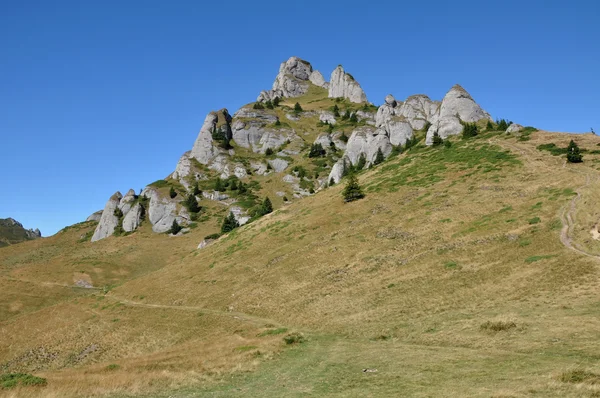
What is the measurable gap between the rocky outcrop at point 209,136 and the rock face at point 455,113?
92071mm

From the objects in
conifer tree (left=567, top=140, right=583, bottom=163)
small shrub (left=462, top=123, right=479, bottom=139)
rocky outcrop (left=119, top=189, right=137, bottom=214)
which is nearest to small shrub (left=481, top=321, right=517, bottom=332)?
conifer tree (left=567, top=140, right=583, bottom=163)

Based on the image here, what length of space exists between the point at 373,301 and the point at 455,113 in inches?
3429

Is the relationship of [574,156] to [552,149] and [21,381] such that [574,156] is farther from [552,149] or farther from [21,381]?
[21,381]

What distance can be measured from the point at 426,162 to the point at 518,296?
56762 mm

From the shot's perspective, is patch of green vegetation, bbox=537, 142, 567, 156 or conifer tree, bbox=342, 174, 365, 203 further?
conifer tree, bbox=342, 174, 365, 203

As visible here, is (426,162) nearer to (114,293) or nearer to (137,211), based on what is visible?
(114,293)

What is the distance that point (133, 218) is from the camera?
120 meters

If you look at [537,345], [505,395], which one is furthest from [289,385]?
[537,345]

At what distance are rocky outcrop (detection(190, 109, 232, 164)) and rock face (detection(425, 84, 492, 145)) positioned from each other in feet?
302

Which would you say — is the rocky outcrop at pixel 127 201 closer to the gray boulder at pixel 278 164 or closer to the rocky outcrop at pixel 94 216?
the rocky outcrop at pixel 94 216

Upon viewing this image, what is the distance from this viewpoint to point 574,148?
A: 60.1 m

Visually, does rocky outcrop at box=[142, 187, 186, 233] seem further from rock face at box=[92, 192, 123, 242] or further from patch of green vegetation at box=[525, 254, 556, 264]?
patch of green vegetation at box=[525, 254, 556, 264]

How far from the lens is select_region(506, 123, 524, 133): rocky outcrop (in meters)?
86.4

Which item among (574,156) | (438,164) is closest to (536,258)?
(574,156)
